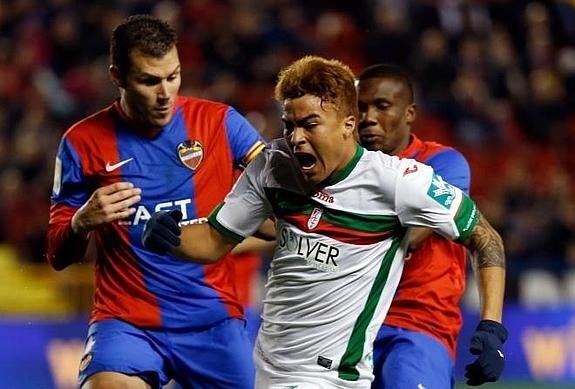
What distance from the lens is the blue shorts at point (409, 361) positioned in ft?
20.3

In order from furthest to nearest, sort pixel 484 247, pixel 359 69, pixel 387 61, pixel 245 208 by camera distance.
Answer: pixel 387 61 → pixel 359 69 → pixel 245 208 → pixel 484 247

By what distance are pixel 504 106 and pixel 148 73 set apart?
11.2 meters

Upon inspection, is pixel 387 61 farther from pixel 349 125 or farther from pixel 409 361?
pixel 349 125

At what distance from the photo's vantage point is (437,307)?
647cm

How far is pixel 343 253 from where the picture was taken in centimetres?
557

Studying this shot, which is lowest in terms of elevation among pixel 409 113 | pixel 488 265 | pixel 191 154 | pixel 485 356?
pixel 485 356

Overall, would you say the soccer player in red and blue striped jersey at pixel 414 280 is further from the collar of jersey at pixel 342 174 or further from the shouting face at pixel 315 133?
the shouting face at pixel 315 133

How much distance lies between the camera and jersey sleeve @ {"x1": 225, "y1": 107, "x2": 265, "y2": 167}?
21.6 feet

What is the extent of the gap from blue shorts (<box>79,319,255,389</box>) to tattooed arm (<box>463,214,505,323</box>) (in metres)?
1.40

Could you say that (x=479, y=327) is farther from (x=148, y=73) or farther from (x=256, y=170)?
(x=148, y=73)

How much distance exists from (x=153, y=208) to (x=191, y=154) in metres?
0.33

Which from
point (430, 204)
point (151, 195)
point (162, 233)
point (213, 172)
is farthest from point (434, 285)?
point (162, 233)

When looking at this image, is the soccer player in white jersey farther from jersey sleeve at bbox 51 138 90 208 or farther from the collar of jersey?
jersey sleeve at bbox 51 138 90 208

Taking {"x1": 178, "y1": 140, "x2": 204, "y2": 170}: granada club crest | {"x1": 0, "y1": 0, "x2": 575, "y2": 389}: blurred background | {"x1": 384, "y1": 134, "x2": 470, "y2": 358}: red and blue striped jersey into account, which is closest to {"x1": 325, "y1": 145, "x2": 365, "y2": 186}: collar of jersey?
{"x1": 384, "y1": 134, "x2": 470, "y2": 358}: red and blue striped jersey
